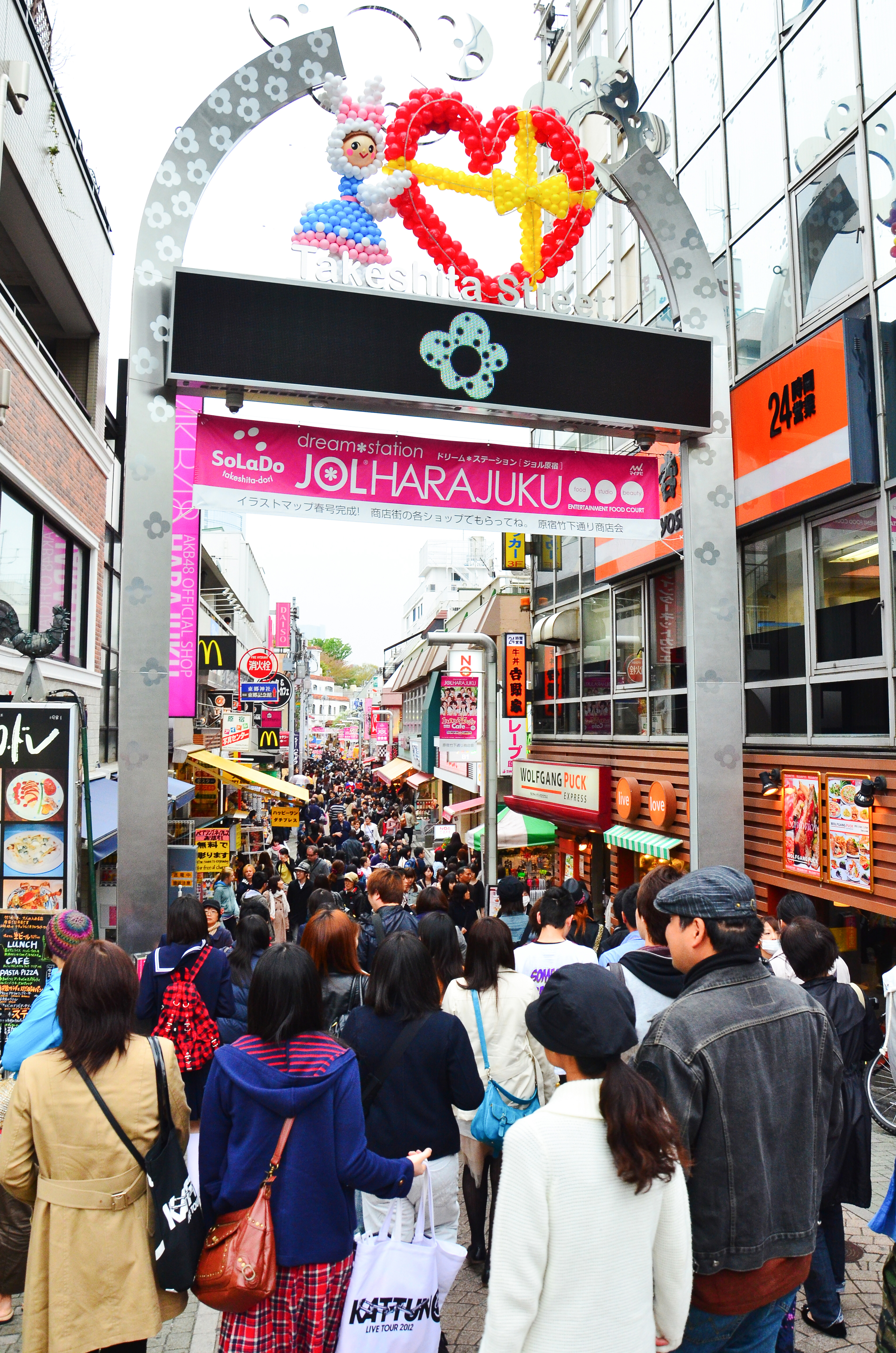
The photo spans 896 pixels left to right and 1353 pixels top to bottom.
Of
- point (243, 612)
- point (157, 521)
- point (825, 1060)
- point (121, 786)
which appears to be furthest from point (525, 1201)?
point (243, 612)

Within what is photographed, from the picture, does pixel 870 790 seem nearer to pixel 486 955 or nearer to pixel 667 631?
pixel 486 955

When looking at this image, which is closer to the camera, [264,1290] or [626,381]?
[264,1290]

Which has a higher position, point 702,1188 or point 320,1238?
point 702,1188

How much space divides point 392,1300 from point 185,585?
995cm

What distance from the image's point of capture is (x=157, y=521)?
6.72m

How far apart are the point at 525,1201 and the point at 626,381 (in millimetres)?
6932

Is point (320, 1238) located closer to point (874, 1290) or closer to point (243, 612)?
point (874, 1290)

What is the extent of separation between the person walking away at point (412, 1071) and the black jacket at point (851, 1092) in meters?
1.59

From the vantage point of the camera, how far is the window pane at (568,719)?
1623 cm

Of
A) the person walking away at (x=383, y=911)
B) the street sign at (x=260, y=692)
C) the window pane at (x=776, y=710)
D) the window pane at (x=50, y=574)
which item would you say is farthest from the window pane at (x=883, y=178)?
the street sign at (x=260, y=692)

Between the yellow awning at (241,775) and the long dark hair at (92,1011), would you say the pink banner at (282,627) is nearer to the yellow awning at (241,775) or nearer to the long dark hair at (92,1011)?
the yellow awning at (241,775)

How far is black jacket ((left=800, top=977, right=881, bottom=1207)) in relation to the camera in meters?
Answer: 4.07

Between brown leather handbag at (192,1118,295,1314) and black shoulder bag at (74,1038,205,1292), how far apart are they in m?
0.17

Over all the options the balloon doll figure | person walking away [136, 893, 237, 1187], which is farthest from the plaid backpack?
the balloon doll figure
